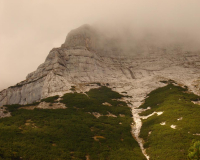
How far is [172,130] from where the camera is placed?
36.2m

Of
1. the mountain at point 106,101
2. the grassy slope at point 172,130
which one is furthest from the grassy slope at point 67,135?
the grassy slope at point 172,130

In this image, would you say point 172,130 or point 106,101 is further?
point 106,101

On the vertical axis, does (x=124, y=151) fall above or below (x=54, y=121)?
below

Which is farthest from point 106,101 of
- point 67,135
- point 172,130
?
point 172,130

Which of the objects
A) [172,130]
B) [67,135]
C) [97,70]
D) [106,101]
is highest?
[97,70]

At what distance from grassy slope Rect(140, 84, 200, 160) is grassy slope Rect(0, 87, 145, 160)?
3.55m

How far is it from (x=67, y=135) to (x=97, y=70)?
63576 millimetres

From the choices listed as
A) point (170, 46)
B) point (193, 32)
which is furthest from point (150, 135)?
point (193, 32)

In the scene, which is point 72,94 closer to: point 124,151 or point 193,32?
point 124,151

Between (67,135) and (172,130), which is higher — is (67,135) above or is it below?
above

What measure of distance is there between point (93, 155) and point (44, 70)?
226 feet

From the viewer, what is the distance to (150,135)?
37750 millimetres

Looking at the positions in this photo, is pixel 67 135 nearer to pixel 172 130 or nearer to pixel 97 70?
pixel 172 130

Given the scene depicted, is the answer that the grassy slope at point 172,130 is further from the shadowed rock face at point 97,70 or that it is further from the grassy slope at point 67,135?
the shadowed rock face at point 97,70
